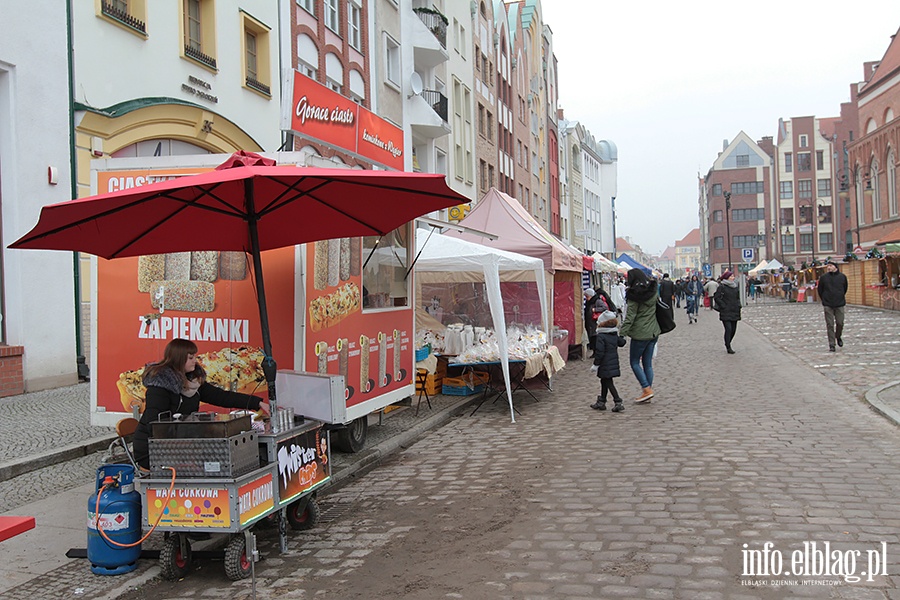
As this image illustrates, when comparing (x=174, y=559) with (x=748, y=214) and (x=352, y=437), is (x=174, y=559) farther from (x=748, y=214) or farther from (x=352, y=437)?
(x=748, y=214)

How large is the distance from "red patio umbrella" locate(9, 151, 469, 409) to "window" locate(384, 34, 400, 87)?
20.4 meters

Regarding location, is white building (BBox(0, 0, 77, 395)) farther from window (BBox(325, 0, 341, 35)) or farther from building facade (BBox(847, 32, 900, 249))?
building facade (BBox(847, 32, 900, 249))

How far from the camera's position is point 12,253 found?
11.2 m

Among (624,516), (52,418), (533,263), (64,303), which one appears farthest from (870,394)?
(64,303)

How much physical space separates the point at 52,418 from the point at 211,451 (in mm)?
5714

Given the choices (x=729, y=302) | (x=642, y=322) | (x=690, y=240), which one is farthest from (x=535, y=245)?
(x=690, y=240)

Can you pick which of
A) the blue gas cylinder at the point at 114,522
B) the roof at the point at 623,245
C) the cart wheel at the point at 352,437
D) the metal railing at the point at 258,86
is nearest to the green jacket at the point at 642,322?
the cart wheel at the point at 352,437

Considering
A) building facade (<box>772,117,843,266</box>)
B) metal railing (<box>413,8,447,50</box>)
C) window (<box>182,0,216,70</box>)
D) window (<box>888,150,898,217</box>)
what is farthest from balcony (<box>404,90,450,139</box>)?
building facade (<box>772,117,843,266</box>)

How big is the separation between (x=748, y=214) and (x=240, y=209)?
9755cm

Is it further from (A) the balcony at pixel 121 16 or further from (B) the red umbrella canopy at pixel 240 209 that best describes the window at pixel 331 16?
(B) the red umbrella canopy at pixel 240 209

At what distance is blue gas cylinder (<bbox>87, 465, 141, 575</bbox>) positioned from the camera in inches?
184

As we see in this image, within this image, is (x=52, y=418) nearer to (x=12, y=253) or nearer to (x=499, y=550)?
(x=12, y=253)

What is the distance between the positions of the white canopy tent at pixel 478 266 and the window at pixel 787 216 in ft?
286

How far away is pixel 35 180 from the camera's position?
447 inches
